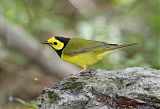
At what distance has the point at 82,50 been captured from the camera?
5543mm

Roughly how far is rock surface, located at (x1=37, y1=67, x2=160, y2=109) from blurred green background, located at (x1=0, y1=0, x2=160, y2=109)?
1943 mm

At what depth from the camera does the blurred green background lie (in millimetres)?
8336

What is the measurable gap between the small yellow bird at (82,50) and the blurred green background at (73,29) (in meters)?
0.75

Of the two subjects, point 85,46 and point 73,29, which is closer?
point 85,46

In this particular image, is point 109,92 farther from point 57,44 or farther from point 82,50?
point 57,44

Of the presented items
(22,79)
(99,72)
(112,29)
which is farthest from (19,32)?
(99,72)

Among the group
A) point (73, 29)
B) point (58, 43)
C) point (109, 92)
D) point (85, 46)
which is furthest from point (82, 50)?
point (73, 29)

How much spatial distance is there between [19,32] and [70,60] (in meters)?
2.72

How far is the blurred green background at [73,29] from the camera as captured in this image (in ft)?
27.3

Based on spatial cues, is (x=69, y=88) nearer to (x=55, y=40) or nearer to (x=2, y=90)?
(x=55, y=40)

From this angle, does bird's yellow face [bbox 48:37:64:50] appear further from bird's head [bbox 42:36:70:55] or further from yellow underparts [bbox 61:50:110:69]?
yellow underparts [bbox 61:50:110:69]

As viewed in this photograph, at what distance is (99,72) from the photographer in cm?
466

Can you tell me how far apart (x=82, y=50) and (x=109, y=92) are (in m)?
1.62

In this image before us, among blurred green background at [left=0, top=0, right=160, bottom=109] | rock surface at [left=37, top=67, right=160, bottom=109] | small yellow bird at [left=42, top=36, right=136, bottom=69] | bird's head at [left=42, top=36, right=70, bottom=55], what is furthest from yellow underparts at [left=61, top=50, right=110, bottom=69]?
rock surface at [left=37, top=67, right=160, bottom=109]
